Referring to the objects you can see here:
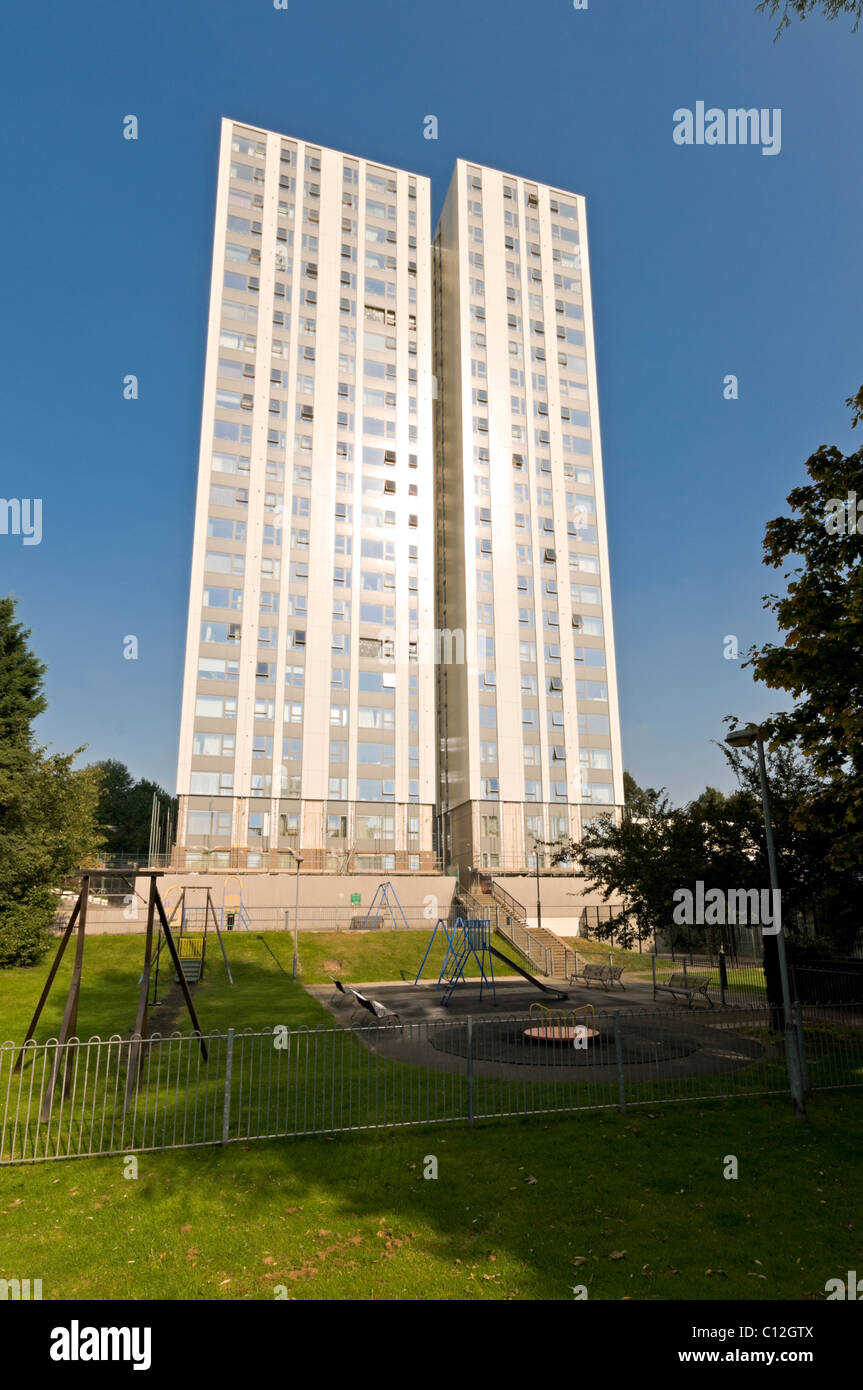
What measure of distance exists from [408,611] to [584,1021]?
47357mm

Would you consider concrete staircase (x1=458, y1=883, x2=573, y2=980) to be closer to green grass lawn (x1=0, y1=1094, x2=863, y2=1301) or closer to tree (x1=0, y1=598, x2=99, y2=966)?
tree (x1=0, y1=598, x2=99, y2=966)

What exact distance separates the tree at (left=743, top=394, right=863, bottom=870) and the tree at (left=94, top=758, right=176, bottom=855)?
80571 mm

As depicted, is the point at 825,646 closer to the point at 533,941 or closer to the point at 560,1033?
the point at 560,1033

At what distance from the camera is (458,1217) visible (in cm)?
891

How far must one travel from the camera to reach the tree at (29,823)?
32.1 meters

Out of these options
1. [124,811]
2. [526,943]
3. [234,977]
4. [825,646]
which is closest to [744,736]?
[825,646]

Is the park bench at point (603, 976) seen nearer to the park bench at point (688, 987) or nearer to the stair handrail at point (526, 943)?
the park bench at point (688, 987)

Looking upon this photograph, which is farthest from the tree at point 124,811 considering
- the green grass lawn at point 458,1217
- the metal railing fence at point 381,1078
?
the green grass lawn at point 458,1217

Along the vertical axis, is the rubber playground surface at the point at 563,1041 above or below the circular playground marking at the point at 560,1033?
below

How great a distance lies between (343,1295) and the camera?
7.17 metres

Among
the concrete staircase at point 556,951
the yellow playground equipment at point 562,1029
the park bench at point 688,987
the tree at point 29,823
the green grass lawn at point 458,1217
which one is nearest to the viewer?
the green grass lawn at point 458,1217

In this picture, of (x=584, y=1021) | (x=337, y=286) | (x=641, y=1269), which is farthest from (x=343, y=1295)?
(x=337, y=286)

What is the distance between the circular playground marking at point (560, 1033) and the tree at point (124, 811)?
7331 centimetres

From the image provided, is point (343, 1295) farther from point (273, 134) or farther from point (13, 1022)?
point (273, 134)
